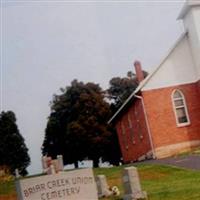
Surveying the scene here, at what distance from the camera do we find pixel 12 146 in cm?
6819

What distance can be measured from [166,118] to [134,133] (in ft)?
18.2

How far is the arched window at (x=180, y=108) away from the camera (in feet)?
115

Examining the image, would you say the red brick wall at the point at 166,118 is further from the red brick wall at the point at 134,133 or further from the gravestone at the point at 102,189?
the gravestone at the point at 102,189

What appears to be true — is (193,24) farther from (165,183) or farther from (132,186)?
(132,186)

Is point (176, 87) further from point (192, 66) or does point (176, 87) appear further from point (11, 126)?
point (11, 126)

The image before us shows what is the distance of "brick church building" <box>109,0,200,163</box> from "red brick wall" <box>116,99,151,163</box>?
0.23 m

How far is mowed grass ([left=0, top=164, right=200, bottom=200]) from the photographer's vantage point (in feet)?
45.8

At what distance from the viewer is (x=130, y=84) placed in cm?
6281

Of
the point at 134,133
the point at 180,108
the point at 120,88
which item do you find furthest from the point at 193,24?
the point at 120,88

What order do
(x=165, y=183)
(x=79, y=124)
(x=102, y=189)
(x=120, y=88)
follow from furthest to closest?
(x=120, y=88)
(x=79, y=124)
(x=165, y=183)
(x=102, y=189)

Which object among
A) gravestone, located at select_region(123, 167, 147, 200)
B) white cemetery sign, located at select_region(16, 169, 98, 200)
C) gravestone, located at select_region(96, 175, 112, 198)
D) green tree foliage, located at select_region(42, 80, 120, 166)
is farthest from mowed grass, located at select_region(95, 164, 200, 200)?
green tree foliage, located at select_region(42, 80, 120, 166)

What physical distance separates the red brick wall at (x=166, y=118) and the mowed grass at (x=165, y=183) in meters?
9.35

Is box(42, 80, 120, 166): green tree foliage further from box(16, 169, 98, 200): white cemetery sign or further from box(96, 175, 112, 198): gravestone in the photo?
box(16, 169, 98, 200): white cemetery sign

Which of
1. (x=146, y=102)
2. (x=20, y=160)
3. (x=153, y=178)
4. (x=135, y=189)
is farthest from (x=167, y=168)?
(x=20, y=160)
